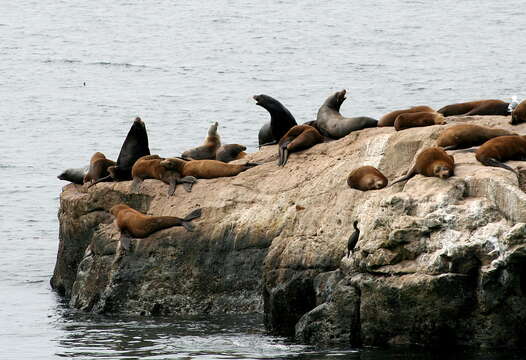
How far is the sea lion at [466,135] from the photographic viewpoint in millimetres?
14422

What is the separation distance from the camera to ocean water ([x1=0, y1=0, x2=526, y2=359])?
1455 centimetres

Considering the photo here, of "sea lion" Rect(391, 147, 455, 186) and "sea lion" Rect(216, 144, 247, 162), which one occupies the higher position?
"sea lion" Rect(391, 147, 455, 186)

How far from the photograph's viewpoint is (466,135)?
1445cm

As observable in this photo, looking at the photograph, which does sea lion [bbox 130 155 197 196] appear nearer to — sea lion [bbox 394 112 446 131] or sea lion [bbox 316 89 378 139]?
sea lion [bbox 316 89 378 139]

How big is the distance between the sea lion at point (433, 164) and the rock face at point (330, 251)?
13 centimetres

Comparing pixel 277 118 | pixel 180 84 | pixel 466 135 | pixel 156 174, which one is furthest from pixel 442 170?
pixel 180 84

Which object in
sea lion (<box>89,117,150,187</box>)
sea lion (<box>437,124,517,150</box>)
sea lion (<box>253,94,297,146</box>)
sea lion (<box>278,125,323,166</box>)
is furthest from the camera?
sea lion (<box>253,94,297,146</box>)

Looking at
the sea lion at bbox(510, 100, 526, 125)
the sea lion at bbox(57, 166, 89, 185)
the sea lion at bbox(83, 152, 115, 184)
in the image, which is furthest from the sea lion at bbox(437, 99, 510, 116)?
the sea lion at bbox(57, 166, 89, 185)

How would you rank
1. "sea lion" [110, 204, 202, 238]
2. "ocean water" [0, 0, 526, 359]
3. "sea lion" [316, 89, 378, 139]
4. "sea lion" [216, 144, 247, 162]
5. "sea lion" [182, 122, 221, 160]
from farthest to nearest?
"sea lion" [182, 122, 221, 160] < "sea lion" [216, 144, 247, 162] < "sea lion" [316, 89, 378, 139] < "sea lion" [110, 204, 202, 238] < "ocean water" [0, 0, 526, 359]

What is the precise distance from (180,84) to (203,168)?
80.1ft

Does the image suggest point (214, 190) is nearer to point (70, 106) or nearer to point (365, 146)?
point (365, 146)

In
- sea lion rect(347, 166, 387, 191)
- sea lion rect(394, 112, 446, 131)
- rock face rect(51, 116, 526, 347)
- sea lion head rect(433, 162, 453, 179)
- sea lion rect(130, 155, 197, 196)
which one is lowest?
rock face rect(51, 116, 526, 347)

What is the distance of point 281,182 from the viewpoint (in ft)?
51.5

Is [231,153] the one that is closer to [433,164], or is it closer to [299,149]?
[299,149]
